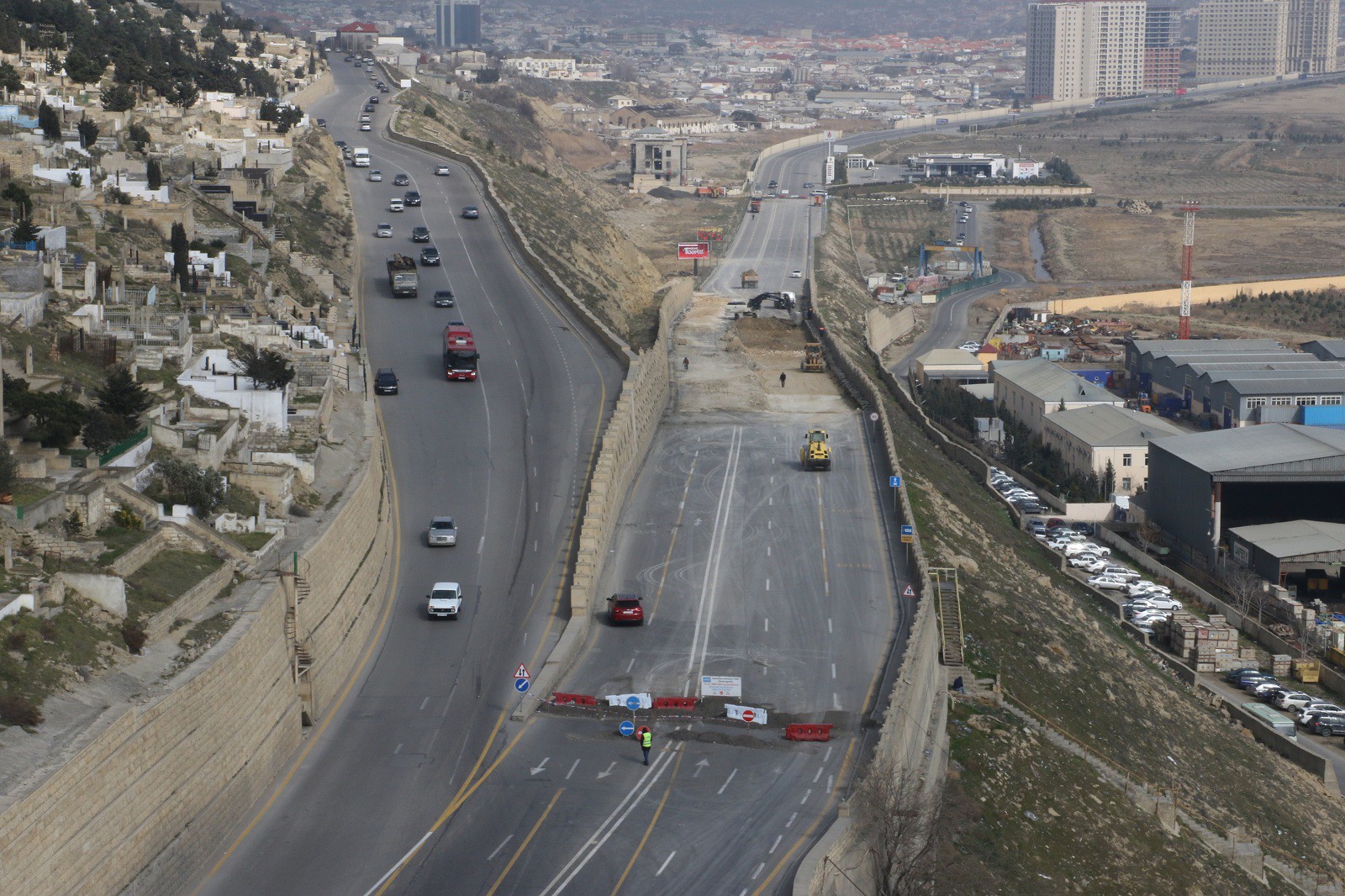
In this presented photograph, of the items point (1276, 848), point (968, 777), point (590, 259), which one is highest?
point (590, 259)

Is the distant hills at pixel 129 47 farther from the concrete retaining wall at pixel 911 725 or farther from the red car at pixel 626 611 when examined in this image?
the concrete retaining wall at pixel 911 725

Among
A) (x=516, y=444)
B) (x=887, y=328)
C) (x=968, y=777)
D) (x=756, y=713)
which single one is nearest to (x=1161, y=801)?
(x=968, y=777)

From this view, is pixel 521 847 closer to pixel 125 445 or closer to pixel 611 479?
pixel 125 445

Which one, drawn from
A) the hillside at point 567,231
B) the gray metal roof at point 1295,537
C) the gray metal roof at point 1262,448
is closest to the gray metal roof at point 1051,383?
the gray metal roof at point 1262,448

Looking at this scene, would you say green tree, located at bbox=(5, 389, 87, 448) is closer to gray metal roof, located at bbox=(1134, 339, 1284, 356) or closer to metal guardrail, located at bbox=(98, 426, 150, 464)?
metal guardrail, located at bbox=(98, 426, 150, 464)

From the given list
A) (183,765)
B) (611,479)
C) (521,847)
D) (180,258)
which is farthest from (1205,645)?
(183,765)

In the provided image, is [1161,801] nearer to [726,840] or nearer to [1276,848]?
[1276,848]
